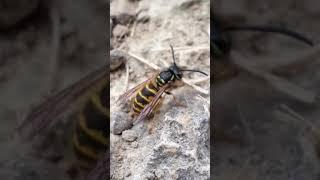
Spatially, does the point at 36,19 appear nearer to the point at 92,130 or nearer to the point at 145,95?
the point at 92,130

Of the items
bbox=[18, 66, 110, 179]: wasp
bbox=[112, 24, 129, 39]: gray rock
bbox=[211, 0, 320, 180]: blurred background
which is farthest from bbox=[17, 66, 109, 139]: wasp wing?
bbox=[112, 24, 129, 39]: gray rock

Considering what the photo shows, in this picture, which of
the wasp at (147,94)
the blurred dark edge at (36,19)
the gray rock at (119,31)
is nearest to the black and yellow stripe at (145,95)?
the wasp at (147,94)

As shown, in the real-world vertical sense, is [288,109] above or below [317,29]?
below

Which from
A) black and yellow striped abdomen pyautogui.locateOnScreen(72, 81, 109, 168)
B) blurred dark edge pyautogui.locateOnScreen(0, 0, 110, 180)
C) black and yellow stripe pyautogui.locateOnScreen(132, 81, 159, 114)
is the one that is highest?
blurred dark edge pyautogui.locateOnScreen(0, 0, 110, 180)

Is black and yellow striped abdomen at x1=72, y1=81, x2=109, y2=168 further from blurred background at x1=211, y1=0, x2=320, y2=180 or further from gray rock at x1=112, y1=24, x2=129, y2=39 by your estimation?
gray rock at x1=112, y1=24, x2=129, y2=39

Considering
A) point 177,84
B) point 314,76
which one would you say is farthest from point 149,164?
point 314,76

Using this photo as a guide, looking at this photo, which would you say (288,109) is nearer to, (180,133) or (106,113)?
(106,113)
